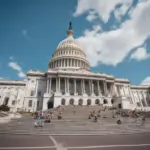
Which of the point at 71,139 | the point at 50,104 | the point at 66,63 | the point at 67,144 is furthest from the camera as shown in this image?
the point at 66,63

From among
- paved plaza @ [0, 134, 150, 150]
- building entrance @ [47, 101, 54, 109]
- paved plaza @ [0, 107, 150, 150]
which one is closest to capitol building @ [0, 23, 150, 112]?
building entrance @ [47, 101, 54, 109]

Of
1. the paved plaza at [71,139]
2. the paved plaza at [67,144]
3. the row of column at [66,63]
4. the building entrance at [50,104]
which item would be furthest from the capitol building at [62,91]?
the paved plaza at [67,144]

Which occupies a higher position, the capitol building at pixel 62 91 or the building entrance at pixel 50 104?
the capitol building at pixel 62 91

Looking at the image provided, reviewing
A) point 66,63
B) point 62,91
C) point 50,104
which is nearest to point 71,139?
point 50,104

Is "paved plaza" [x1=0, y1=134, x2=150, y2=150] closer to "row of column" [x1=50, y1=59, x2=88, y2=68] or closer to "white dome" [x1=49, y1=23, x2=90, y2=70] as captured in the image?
"white dome" [x1=49, y1=23, x2=90, y2=70]

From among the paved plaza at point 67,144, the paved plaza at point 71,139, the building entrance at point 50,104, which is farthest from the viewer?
the building entrance at point 50,104

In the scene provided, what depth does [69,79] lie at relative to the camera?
62906 millimetres

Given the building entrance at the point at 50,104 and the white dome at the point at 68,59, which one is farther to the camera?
the white dome at the point at 68,59

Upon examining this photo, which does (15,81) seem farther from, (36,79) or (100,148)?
(100,148)

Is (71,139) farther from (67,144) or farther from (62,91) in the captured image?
(62,91)

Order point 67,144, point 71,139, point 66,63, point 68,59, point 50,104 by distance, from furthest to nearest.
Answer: point 68,59
point 66,63
point 50,104
point 71,139
point 67,144

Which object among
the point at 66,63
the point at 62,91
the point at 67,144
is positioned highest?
the point at 66,63

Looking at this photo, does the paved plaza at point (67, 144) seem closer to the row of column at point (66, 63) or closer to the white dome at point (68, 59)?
the white dome at point (68, 59)

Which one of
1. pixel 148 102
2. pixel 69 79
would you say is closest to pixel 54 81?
pixel 69 79
